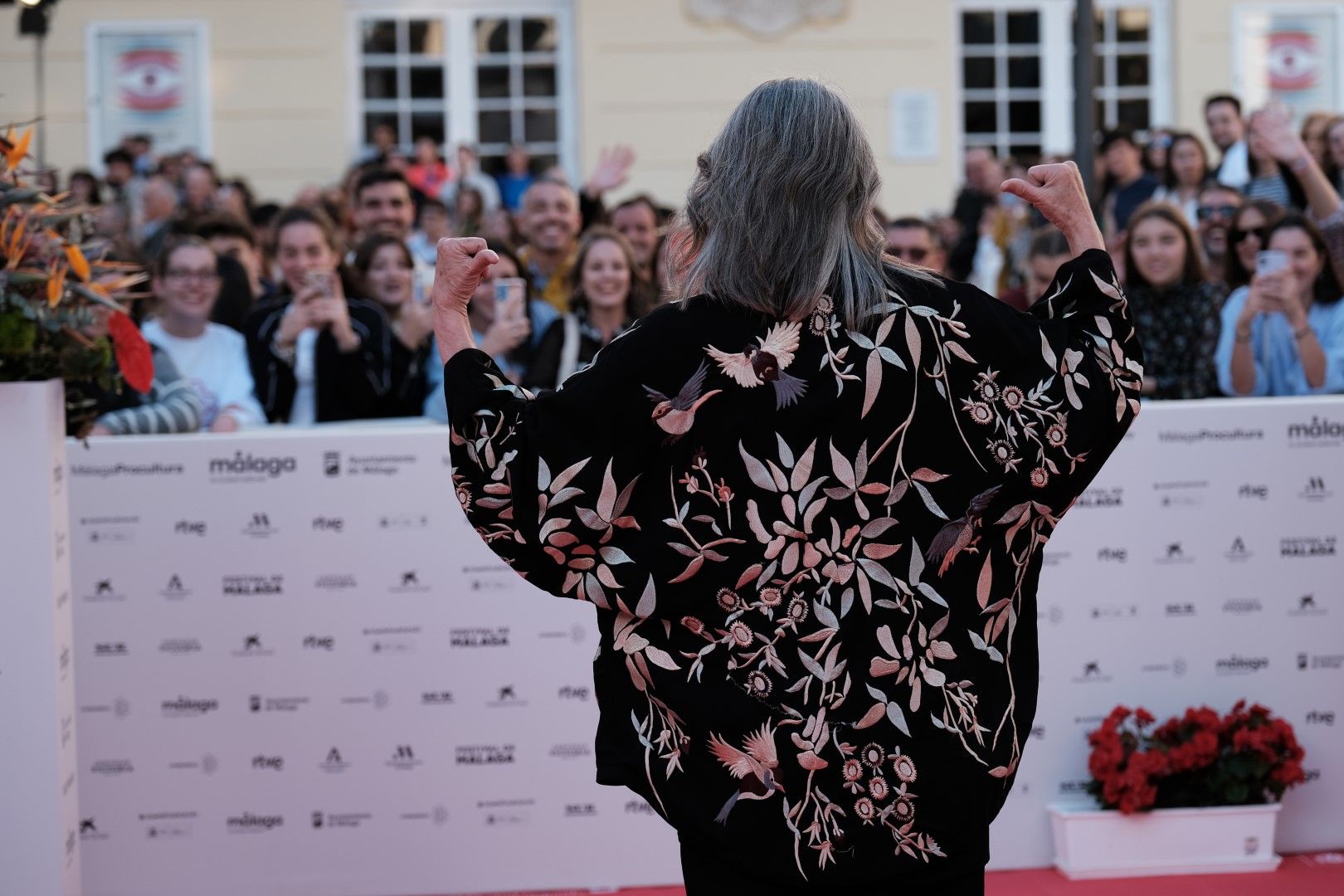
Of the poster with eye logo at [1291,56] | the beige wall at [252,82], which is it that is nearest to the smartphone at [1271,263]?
the poster with eye logo at [1291,56]

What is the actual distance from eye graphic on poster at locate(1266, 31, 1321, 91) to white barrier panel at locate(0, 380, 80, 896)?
11.8m

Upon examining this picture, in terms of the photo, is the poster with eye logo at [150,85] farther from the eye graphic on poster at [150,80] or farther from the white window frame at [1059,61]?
the white window frame at [1059,61]

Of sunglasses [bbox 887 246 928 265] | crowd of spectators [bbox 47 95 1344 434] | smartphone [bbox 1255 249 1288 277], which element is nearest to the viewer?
smartphone [bbox 1255 249 1288 277]

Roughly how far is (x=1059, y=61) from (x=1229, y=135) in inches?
150

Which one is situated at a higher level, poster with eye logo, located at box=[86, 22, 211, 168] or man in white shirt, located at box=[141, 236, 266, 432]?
poster with eye logo, located at box=[86, 22, 211, 168]

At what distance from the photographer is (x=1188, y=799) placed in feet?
13.7

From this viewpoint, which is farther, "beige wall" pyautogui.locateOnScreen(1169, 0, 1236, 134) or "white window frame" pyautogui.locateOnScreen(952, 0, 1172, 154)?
"white window frame" pyautogui.locateOnScreen(952, 0, 1172, 154)

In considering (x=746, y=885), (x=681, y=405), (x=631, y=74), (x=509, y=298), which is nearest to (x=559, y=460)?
(x=681, y=405)

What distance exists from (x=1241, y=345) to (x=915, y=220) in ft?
5.27

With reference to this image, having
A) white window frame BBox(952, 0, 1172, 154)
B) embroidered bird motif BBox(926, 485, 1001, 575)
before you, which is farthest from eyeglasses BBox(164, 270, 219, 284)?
white window frame BBox(952, 0, 1172, 154)

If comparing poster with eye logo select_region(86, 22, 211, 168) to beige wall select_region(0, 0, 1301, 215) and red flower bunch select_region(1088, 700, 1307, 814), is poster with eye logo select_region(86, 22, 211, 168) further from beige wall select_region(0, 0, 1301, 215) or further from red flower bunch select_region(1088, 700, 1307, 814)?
red flower bunch select_region(1088, 700, 1307, 814)

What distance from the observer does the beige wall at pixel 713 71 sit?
41.7ft

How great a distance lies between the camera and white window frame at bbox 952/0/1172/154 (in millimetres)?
13055

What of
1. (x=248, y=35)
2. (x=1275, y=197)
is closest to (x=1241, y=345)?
(x=1275, y=197)
